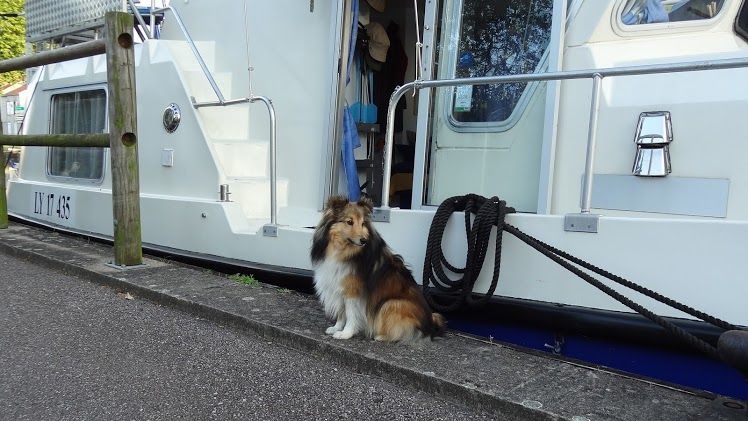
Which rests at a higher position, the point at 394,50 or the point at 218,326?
the point at 394,50

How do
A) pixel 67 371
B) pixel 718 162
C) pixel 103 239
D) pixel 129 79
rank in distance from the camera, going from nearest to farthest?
1. pixel 718 162
2. pixel 67 371
3. pixel 129 79
4. pixel 103 239

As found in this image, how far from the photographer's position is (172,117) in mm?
5590

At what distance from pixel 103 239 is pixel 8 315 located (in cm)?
226

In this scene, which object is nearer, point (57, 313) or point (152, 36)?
point (57, 313)

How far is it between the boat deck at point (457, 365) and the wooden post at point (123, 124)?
20.5 inches

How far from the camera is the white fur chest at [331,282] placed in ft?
11.7

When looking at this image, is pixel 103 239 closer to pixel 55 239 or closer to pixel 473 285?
pixel 55 239

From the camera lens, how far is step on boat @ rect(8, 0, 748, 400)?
Answer: 3.06 metres

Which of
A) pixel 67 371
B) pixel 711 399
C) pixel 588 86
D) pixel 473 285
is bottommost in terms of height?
pixel 67 371

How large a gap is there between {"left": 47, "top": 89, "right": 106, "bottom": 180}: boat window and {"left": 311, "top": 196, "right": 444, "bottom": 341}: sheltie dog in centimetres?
416

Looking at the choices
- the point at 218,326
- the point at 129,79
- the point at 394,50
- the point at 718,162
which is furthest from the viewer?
the point at 394,50

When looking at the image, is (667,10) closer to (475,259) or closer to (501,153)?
(501,153)

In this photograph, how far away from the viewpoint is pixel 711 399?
2803 millimetres

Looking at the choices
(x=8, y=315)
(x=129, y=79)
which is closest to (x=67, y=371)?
(x=8, y=315)
